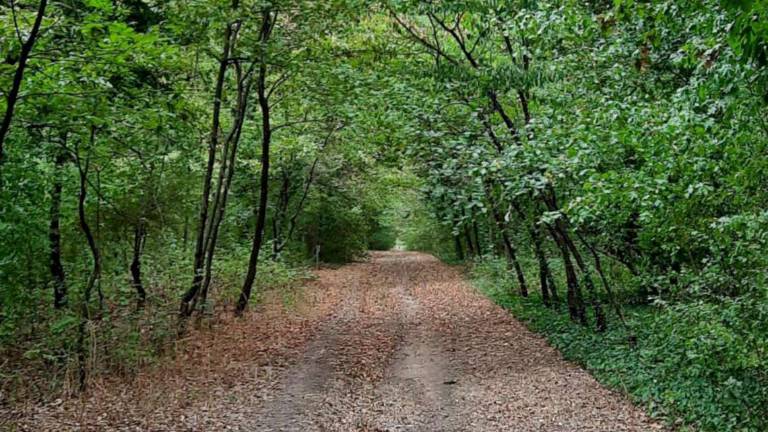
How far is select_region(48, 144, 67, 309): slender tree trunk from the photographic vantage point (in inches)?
339

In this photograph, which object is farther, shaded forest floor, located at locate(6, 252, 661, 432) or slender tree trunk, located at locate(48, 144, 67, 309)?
slender tree trunk, located at locate(48, 144, 67, 309)

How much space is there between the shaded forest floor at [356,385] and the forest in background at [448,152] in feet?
2.02

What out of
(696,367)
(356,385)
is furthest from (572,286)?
(356,385)

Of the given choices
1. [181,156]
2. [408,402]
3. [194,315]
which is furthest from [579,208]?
[194,315]

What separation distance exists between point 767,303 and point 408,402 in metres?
4.19

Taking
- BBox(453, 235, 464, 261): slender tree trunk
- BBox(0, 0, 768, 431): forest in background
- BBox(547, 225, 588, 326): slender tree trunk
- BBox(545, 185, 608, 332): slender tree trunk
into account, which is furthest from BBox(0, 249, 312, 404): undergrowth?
BBox(453, 235, 464, 261): slender tree trunk

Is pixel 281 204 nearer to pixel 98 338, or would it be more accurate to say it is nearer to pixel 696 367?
pixel 98 338

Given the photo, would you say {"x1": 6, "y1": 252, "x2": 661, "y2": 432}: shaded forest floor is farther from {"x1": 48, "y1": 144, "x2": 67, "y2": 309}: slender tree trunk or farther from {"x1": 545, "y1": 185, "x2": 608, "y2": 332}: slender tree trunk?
{"x1": 48, "y1": 144, "x2": 67, "y2": 309}: slender tree trunk

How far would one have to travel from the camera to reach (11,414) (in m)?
6.91

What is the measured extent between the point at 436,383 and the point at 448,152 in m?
3.96

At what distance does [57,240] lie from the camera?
8.95 m

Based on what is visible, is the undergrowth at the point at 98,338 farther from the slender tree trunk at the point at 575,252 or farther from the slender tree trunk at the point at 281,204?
the slender tree trunk at the point at 281,204

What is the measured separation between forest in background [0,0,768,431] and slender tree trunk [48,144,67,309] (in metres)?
0.04

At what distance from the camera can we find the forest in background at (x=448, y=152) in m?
5.38
